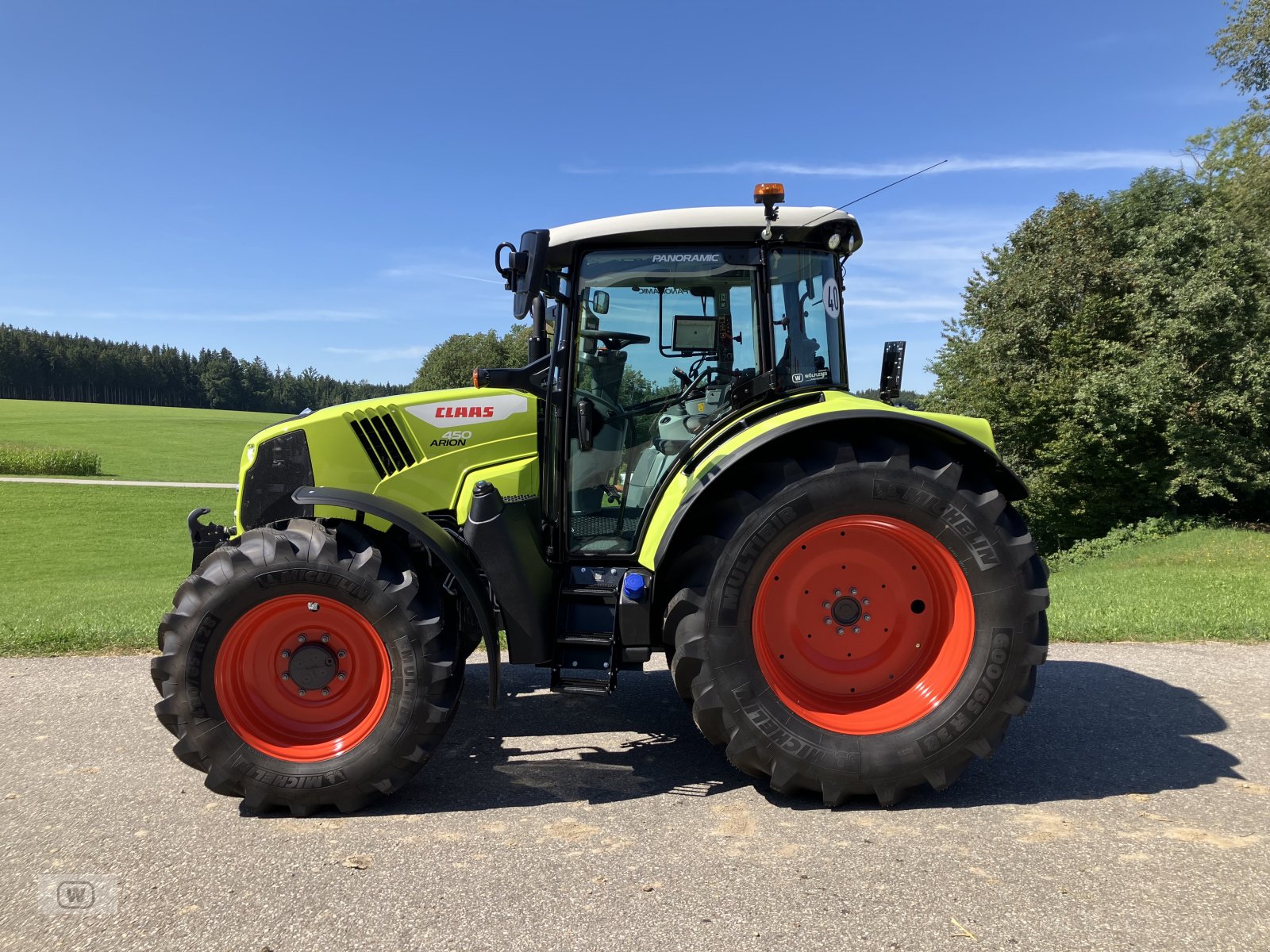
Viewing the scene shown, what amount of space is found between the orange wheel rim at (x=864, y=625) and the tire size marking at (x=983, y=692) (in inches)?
4.4

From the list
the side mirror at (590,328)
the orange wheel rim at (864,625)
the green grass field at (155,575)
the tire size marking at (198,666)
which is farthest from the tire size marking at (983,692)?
the green grass field at (155,575)

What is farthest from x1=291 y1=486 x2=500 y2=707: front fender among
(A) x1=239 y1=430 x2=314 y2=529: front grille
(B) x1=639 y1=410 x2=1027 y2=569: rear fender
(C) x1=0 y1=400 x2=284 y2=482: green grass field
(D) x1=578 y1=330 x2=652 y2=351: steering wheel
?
(C) x1=0 y1=400 x2=284 y2=482: green grass field

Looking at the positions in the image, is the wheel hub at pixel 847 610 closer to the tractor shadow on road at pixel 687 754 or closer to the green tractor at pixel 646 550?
the green tractor at pixel 646 550

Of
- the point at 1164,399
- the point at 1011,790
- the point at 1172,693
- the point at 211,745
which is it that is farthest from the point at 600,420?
the point at 1164,399

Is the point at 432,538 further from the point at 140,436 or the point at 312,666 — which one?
the point at 140,436

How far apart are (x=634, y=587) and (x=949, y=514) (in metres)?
1.32

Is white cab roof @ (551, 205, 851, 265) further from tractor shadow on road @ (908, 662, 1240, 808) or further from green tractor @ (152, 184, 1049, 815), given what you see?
tractor shadow on road @ (908, 662, 1240, 808)

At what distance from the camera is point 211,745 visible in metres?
3.19

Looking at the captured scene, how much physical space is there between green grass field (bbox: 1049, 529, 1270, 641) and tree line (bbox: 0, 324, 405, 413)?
9464cm

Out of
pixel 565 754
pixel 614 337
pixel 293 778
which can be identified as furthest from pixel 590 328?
pixel 293 778

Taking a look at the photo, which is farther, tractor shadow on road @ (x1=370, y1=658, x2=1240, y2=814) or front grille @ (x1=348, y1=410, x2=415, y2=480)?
front grille @ (x1=348, y1=410, x2=415, y2=480)

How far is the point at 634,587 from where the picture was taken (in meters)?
3.46

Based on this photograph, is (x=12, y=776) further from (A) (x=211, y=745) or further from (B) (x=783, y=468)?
(B) (x=783, y=468)

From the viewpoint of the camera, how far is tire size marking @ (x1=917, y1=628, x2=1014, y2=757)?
3.26 m
